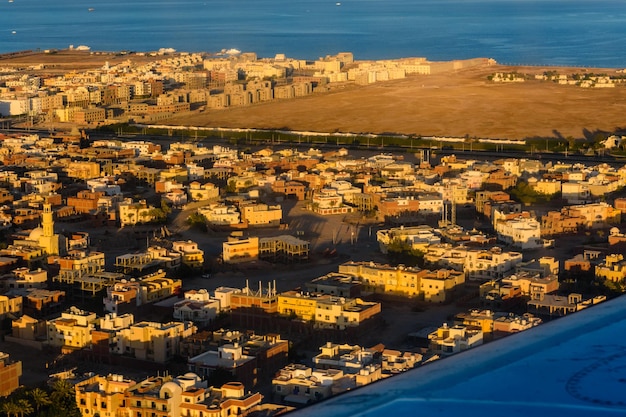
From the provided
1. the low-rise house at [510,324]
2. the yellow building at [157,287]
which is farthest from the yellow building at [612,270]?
the yellow building at [157,287]

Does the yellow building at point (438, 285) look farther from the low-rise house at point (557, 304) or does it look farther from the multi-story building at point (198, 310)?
the multi-story building at point (198, 310)

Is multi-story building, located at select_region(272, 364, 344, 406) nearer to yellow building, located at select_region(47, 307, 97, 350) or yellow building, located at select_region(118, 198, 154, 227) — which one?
yellow building, located at select_region(47, 307, 97, 350)

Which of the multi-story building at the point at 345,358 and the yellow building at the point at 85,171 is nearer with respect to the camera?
the multi-story building at the point at 345,358

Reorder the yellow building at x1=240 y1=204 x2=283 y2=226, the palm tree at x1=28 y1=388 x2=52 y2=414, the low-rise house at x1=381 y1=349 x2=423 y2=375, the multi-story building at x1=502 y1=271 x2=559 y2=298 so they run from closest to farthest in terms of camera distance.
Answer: the palm tree at x1=28 y1=388 x2=52 y2=414 < the low-rise house at x1=381 y1=349 x2=423 y2=375 < the multi-story building at x1=502 y1=271 x2=559 y2=298 < the yellow building at x1=240 y1=204 x2=283 y2=226

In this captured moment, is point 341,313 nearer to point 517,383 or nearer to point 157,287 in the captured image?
point 157,287

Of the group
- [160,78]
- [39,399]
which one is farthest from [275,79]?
[39,399]

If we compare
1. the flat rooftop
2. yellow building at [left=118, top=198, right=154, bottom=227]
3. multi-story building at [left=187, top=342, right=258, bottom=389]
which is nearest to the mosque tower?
yellow building at [left=118, top=198, right=154, bottom=227]
